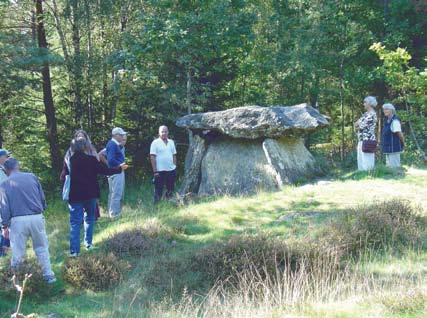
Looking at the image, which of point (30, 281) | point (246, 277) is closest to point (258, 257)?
point (246, 277)

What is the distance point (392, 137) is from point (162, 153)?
16.0 feet

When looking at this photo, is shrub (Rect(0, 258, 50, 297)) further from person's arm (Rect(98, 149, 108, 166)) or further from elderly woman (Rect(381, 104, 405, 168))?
elderly woman (Rect(381, 104, 405, 168))

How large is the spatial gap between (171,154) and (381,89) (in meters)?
9.16

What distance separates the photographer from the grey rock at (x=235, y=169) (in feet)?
38.1

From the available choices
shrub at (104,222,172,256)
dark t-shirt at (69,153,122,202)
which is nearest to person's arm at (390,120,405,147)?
shrub at (104,222,172,256)

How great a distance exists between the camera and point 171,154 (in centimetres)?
1084

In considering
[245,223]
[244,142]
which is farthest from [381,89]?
[245,223]

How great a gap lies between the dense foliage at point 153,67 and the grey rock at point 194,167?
4.96 feet

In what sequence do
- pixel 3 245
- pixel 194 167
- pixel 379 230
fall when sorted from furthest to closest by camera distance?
pixel 194 167, pixel 3 245, pixel 379 230

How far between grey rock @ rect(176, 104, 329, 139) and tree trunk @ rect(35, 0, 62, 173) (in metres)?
5.90

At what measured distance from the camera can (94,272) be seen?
671 cm

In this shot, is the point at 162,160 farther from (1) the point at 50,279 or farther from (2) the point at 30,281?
(2) the point at 30,281

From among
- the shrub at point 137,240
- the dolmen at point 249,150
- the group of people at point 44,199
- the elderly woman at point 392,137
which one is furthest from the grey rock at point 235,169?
the shrub at point 137,240

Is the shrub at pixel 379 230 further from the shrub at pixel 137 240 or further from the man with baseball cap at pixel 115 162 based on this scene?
the man with baseball cap at pixel 115 162
